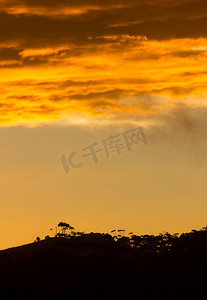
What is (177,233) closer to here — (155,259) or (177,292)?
(155,259)

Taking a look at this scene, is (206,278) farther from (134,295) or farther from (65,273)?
(65,273)

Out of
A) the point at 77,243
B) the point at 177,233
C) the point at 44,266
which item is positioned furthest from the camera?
the point at 177,233

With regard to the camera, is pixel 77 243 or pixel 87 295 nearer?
pixel 87 295

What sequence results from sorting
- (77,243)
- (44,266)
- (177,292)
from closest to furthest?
(177,292) → (44,266) → (77,243)

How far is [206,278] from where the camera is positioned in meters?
86.6

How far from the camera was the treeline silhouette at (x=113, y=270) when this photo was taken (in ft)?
277

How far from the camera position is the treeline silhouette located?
84.6 metres

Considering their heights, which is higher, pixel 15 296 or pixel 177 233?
pixel 177 233

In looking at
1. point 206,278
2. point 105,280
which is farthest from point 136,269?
point 206,278

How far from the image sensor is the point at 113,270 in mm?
95188

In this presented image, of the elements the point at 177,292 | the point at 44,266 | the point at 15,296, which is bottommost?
the point at 177,292

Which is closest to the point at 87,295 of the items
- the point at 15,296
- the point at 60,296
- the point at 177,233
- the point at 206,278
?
the point at 60,296

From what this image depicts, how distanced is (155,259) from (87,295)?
69.7ft

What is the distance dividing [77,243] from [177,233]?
20828 millimetres
